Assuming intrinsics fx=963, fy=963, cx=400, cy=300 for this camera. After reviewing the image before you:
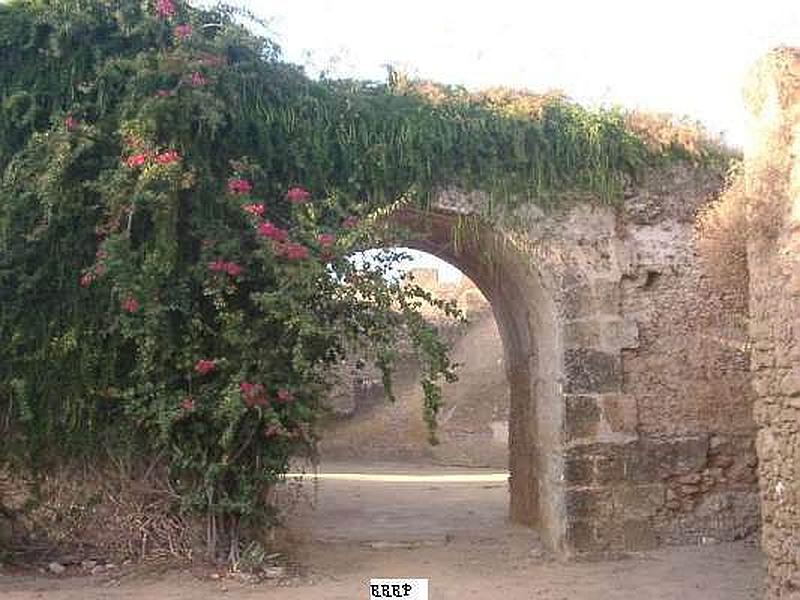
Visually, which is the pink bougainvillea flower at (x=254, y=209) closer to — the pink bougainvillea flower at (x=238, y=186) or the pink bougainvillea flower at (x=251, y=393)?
the pink bougainvillea flower at (x=238, y=186)

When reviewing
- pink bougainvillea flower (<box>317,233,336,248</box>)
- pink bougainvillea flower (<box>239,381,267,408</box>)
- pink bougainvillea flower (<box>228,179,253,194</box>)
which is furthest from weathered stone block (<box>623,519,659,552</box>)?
pink bougainvillea flower (<box>228,179,253,194</box>)

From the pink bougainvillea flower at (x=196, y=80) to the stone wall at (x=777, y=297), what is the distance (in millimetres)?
3792

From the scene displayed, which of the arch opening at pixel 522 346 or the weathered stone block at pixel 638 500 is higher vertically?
the arch opening at pixel 522 346

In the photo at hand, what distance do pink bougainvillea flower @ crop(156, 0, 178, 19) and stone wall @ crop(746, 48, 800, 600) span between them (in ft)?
14.0

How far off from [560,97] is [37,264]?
4471 mm

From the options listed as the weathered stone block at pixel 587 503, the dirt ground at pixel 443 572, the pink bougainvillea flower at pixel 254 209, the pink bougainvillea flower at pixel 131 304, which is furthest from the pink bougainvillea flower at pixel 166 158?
the weathered stone block at pixel 587 503

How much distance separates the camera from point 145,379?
274 inches

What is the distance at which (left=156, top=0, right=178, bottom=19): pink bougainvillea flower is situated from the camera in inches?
284

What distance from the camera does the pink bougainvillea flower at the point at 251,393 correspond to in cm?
656

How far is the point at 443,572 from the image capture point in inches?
289

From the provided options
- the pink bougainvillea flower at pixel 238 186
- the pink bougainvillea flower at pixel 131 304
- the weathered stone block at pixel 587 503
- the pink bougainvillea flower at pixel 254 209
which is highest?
the pink bougainvillea flower at pixel 238 186

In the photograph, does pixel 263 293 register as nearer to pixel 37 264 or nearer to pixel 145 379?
pixel 145 379

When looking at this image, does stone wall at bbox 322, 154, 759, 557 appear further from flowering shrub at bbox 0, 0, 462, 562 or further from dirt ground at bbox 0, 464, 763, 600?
flowering shrub at bbox 0, 0, 462, 562

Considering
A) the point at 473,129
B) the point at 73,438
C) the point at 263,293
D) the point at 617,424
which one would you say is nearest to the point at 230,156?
the point at 263,293
